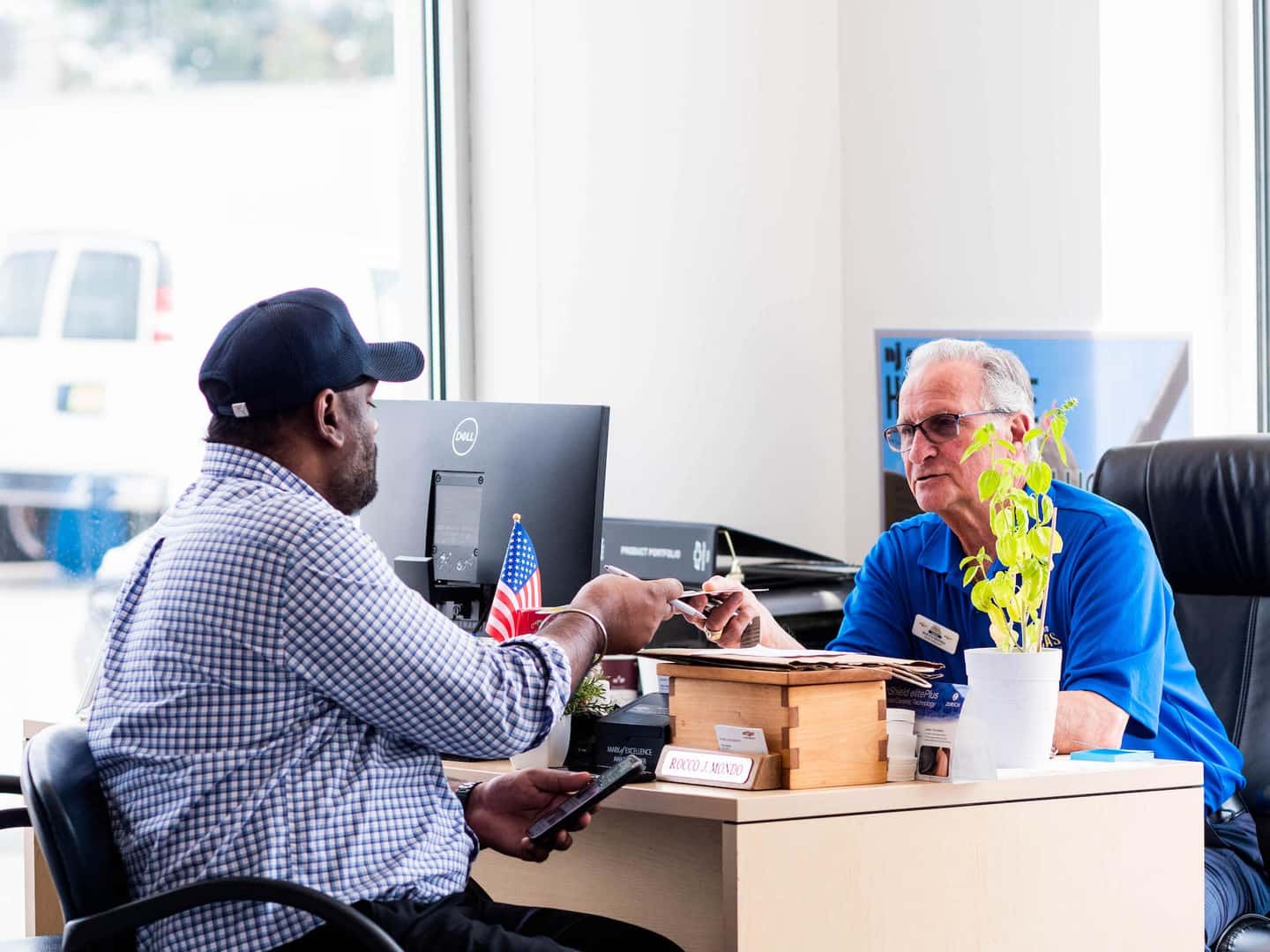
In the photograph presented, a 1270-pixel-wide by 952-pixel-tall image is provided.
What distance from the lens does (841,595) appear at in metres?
3.23

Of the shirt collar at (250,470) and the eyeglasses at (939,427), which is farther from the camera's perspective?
the eyeglasses at (939,427)

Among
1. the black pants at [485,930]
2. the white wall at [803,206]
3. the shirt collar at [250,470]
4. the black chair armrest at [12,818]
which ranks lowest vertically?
the black pants at [485,930]

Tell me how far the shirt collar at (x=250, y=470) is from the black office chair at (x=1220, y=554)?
4.85ft

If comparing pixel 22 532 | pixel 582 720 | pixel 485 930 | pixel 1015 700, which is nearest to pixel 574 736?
pixel 582 720

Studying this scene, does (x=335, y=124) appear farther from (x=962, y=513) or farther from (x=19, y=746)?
(x=962, y=513)

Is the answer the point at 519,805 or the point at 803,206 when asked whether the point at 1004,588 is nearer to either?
the point at 519,805

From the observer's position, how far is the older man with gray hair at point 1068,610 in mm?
2092

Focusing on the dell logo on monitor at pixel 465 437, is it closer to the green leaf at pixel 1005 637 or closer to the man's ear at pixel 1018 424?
the man's ear at pixel 1018 424

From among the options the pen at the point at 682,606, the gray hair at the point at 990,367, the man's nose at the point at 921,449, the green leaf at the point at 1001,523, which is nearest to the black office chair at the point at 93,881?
the pen at the point at 682,606

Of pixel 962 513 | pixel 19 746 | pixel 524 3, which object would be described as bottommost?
pixel 19 746

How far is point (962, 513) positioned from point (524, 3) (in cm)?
186

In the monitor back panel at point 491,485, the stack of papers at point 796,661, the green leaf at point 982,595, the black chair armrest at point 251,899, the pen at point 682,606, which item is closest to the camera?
the black chair armrest at point 251,899

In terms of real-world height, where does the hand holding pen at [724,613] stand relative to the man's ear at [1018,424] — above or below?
below

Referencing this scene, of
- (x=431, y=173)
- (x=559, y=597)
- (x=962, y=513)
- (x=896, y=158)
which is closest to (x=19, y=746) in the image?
(x=559, y=597)
